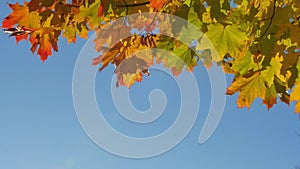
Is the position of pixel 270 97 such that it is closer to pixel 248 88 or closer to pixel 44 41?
pixel 248 88

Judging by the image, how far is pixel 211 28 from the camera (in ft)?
7.86

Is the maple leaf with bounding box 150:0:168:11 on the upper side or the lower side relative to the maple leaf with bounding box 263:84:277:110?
upper

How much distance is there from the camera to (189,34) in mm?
2564

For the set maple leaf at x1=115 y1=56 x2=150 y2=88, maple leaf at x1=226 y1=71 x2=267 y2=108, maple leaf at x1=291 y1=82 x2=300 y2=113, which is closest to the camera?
maple leaf at x1=291 y1=82 x2=300 y2=113

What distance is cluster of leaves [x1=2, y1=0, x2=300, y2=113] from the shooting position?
2.33 m

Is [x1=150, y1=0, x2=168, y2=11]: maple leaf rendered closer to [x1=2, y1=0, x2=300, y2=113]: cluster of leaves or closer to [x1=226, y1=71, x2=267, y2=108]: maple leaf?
[x1=2, y1=0, x2=300, y2=113]: cluster of leaves

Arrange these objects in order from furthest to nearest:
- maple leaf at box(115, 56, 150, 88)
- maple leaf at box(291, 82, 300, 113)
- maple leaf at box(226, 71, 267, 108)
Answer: maple leaf at box(115, 56, 150, 88) → maple leaf at box(226, 71, 267, 108) → maple leaf at box(291, 82, 300, 113)

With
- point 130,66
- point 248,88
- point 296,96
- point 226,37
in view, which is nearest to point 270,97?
point 248,88

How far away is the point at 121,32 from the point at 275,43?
107 centimetres

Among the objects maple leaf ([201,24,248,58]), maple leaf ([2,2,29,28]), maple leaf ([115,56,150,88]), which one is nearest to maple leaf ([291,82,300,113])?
maple leaf ([201,24,248,58])

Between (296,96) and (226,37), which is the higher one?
(226,37)

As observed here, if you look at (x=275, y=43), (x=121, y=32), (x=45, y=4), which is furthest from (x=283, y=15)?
(x=45, y=4)

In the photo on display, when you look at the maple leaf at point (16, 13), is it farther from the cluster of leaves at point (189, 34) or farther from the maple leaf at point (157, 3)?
the maple leaf at point (157, 3)

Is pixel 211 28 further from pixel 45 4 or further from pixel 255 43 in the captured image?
pixel 45 4
